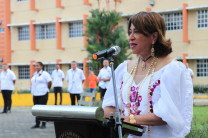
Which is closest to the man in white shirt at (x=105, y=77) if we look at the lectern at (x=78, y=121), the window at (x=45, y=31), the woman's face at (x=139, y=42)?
the woman's face at (x=139, y=42)

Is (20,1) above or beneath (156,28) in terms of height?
above

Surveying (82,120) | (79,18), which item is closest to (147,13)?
(82,120)

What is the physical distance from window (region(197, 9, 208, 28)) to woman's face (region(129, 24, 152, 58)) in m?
24.0

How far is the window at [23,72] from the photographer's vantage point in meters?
33.8

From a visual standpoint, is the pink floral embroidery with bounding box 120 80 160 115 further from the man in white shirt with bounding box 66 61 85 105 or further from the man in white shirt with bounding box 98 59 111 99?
the man in white shirt with bounding box 98 59 111 99

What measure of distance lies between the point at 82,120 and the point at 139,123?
51cm

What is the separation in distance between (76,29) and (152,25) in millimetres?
28986

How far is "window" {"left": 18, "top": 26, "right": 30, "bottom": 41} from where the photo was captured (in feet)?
111

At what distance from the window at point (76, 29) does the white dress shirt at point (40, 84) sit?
20470 mm

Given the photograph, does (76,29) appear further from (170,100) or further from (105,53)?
(170,100)

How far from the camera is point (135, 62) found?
9.55 feet

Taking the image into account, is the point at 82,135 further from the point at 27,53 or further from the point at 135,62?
the point at 27,53

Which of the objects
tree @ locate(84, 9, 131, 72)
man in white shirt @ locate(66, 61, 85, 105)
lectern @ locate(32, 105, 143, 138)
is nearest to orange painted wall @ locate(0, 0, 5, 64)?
tree @ locate(84, 9, 131, 72)

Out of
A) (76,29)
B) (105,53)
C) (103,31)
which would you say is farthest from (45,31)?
(105,53)
